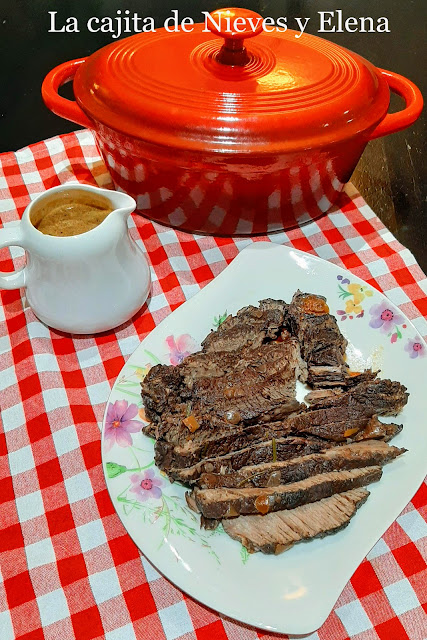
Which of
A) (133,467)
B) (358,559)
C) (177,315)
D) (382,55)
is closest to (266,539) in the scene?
(358,559)

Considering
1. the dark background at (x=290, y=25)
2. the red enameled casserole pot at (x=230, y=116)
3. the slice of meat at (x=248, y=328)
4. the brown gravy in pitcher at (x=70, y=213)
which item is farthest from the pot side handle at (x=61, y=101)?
the slice of meat at (x=248, y=328)

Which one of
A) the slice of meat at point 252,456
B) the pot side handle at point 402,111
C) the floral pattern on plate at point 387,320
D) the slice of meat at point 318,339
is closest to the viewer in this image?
the slice of meat at point 252,456

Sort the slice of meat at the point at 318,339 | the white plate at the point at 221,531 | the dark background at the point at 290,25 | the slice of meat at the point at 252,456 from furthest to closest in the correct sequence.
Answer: the dark background at the point at 290,25 < the slice of meat at the point at 318,339 < the slice of meat at the point at 252,456 < the white plate at the point at 221,531

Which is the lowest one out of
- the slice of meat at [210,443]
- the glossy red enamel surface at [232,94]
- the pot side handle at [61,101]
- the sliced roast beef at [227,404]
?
the slice of meat at [210,443]

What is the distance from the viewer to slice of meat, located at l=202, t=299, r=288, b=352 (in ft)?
3.73

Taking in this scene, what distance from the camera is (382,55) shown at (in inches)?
71.0

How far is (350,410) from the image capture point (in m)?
1.03

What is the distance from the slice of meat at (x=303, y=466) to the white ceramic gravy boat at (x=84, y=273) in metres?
0.43

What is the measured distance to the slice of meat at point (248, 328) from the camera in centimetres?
114

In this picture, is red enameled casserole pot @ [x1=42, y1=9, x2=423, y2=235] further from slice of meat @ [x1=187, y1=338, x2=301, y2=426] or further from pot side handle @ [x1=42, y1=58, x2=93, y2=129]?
slice of meat @ [x1=187, y1=338, x2=301, y2=426]

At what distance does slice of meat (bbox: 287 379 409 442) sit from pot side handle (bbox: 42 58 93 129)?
83 centimetres

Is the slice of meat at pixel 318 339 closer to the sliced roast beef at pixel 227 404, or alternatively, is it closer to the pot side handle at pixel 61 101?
the sliced roast beef at pixel 227 404

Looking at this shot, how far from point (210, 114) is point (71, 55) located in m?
0.95

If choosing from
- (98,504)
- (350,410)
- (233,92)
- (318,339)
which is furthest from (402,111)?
(98,504)
